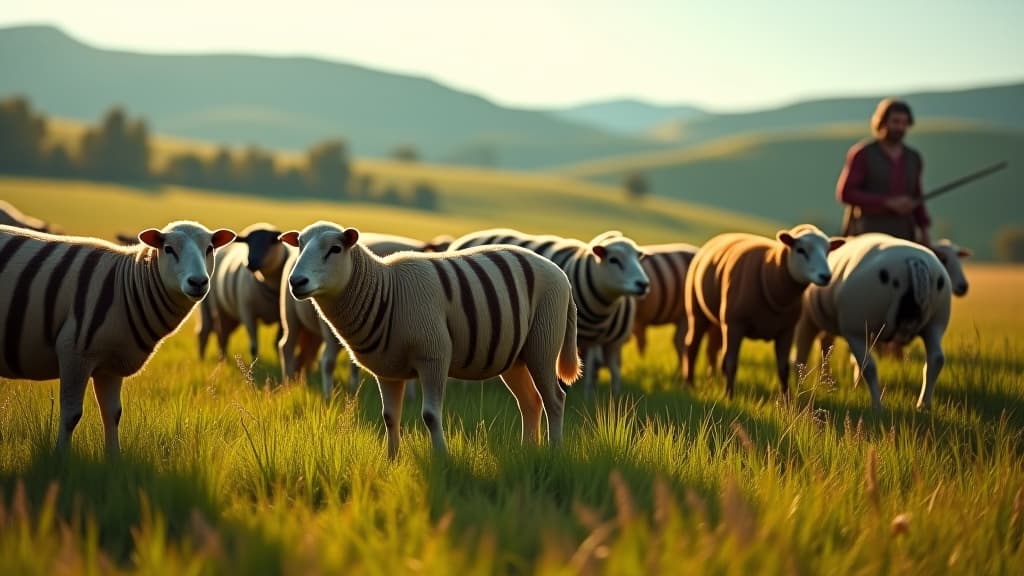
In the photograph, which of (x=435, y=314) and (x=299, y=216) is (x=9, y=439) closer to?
(x=435, y=314)

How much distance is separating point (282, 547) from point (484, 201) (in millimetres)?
105359

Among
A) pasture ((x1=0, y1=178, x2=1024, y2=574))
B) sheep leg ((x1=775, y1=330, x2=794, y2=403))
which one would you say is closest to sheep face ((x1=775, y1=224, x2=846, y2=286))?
sheep leg ((x1=775, y1=330, x2=794, y2=403))

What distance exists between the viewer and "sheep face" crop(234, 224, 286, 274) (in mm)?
10180

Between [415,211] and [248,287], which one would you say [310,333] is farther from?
[415,211]

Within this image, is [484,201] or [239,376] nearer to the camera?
[239,376]

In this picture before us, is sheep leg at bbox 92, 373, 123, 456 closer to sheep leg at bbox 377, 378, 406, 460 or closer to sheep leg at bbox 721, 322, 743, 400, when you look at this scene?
sheep leg at bbox 377, 378, 406, 460

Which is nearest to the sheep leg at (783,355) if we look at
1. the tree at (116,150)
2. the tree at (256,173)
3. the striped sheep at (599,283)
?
the striped sheep at (599,283)

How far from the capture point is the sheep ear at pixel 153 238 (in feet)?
19.2

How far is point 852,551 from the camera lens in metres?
3.94

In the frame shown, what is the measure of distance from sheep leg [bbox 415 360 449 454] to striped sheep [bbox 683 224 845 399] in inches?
153

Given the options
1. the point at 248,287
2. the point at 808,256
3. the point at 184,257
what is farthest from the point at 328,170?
the point at 184,257

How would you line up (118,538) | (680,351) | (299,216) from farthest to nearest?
1. (299,216)
2. (680,351)
3. (118,538)

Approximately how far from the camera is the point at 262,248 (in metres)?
10.3

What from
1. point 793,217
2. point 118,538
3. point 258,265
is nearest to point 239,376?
point 258,265
